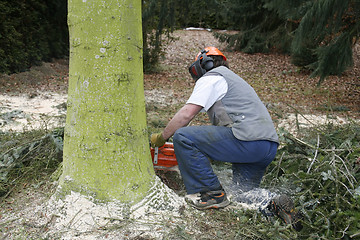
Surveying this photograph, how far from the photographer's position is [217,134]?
2.75m

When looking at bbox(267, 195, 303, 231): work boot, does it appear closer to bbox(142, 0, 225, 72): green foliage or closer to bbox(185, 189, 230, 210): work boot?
bbox(185, 189, 230, 210): work boot

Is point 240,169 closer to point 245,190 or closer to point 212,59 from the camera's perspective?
point 245,190

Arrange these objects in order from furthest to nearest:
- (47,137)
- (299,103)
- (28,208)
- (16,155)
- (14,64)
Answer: (14,64)
(299,103)
(47,137)
(16,155)
(28,208)

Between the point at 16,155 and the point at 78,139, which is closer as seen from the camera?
the point at 78,139

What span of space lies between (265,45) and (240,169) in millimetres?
15738

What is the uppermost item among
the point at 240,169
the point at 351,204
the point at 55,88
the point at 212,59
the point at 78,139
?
the point at 212,59

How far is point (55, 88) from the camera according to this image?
9602mm

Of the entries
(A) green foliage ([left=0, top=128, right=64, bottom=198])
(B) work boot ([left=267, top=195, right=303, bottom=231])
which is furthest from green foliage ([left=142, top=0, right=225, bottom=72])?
(B) work boot ([left=267, top=195, right=303, bottom=231])

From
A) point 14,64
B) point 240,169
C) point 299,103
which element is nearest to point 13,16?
point 14,64

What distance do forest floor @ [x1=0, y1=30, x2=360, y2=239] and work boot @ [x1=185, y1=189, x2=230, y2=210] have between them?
9.2 inches

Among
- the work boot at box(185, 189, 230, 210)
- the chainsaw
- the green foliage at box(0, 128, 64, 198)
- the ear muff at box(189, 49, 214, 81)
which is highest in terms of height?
the ear muff at box(189, 49, 214, 81)

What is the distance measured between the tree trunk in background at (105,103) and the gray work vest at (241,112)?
0.72 meters

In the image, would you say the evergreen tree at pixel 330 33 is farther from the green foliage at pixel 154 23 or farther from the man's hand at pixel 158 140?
the man's hand at pixel 158 140

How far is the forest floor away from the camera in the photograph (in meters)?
2.87
